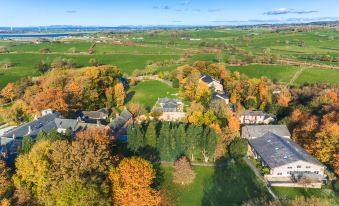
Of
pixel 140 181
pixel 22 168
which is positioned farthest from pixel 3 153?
pixel 140 181

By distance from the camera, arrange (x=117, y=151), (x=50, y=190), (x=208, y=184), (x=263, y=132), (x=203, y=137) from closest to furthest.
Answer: (x=50, y=190)
(x=208, y=184)
(x=117, y=151)
(x=203, y=137)
(x=263, y=132)

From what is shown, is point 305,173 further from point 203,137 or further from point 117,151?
point 117,151

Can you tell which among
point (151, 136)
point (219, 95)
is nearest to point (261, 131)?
point (219, 95)

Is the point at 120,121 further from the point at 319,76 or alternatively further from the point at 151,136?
the point at 319,76

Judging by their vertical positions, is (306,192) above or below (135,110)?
below

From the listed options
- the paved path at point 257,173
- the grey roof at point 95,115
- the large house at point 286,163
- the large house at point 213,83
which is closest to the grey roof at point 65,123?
the grey roof at point 95,115
